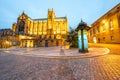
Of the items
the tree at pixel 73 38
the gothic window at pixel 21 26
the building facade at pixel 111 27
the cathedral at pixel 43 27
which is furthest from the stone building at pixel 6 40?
the building facade at pixel 111 27

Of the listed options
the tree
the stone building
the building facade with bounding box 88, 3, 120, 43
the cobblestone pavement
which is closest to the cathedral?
the stone building

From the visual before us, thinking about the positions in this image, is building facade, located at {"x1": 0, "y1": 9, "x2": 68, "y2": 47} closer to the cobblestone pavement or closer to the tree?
the tree

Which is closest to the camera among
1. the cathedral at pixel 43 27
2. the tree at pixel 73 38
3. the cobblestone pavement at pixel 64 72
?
the cobblestone pavement at pixel 64 72

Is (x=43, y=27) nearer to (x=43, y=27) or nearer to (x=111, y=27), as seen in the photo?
(x=43, y=27)

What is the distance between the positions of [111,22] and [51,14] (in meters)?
52.1

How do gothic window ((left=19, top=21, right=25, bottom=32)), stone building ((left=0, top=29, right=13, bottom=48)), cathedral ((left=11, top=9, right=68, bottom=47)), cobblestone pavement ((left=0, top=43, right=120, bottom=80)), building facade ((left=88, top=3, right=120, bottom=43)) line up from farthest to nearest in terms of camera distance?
cathedral ((left=11, top=9, right=68, bottom=47)) < gothic window ((left=19, top=21, right=25, bottom=32)) < stone building ((left=0, top=29, right=13, bottom=48)) < building facade ((left=88, top=3, right=120, bottom=43)) < cobblestone pavement ((left=0, top=43, right=120, bottom=80))

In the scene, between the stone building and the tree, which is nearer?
the tree

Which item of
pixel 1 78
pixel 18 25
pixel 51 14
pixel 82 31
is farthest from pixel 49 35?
pixel 1 78

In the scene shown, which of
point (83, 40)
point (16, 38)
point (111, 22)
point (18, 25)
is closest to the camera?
point (83, 40)

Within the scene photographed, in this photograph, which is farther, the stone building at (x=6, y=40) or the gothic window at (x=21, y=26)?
the gothic window at (x=21, y=26)

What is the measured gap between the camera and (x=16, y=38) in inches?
1563

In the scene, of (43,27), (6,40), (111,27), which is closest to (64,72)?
(111,27)

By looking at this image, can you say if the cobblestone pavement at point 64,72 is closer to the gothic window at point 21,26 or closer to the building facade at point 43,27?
the building facade at point 43,27

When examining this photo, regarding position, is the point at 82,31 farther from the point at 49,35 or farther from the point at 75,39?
the point at 49,35
